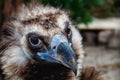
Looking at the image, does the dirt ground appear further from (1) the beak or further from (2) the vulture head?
(1) the beak

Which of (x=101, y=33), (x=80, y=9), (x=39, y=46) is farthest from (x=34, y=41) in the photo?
(x=101, y=33)

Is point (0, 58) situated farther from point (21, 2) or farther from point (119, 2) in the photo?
point (119, 2)

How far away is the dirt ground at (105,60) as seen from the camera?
478 centimetres

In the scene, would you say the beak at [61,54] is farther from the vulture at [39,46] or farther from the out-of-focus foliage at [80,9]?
the out-of-focus foliage at [80,9]

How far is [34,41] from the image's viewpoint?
2418mm

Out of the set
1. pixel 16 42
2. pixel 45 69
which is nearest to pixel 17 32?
pixel 16 42

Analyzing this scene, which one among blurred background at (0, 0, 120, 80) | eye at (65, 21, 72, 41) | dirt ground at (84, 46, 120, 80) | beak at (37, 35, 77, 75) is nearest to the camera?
beak at (37, 35, 77, 75)

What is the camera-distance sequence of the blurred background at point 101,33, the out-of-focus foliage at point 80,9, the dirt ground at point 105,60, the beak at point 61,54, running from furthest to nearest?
the dirt ground at point 105,60 → the blurred background at point 101,33 → the out-of-focus foliage at point 80,9 → the beak at point 61,54

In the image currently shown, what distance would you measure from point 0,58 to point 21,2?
58cm

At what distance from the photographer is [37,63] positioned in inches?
97.2

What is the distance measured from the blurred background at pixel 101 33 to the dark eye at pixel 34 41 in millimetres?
1101

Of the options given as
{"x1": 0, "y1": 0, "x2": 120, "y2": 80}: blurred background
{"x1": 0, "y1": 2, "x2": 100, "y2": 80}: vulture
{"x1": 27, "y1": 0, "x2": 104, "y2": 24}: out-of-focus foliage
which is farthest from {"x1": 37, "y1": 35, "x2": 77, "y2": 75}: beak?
{"x1": 0, "y1": 0, "x2": 120, "y2": 80}: blurred background

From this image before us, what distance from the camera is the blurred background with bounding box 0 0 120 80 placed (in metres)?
4.11

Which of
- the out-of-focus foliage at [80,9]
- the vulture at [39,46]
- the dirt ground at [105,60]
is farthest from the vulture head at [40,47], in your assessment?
the dirt ground at [105,60]
